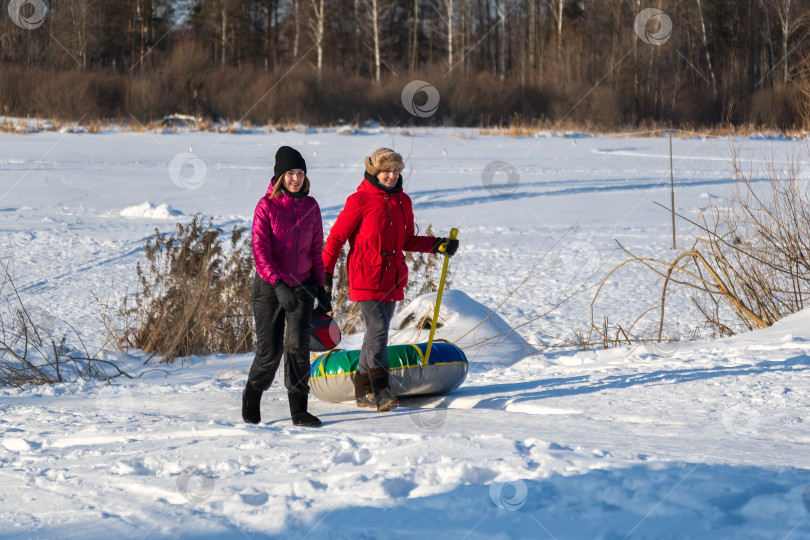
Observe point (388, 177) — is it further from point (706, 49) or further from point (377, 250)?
point (706, 49)

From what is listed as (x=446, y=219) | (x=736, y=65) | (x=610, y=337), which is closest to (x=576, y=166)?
(x=446, y=219)

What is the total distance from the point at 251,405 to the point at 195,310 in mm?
2605

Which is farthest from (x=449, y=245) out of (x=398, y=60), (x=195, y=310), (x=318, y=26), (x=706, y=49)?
(x=398, y=60)

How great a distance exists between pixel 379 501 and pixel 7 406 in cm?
288

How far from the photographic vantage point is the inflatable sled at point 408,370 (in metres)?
4.83

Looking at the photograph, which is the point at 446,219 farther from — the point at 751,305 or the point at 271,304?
the point at 271,304

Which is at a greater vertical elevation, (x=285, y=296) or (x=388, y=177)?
(x=388, y=177)

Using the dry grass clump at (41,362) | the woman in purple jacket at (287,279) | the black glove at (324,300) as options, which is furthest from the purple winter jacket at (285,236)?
the dry grass clump at (41,362)

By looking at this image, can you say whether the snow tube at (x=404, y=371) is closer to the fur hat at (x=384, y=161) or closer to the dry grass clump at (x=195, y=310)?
the fur hat at (x=384, y=161)

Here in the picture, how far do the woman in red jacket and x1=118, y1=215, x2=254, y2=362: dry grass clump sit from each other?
2384 mm

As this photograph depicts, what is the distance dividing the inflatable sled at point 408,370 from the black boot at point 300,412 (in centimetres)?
53

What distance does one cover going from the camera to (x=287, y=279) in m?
4.28

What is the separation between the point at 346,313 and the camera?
743 cm

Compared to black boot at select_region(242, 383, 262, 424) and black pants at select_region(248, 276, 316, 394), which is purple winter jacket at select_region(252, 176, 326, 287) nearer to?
black pants at select_region(248, 276, 316, 394)
